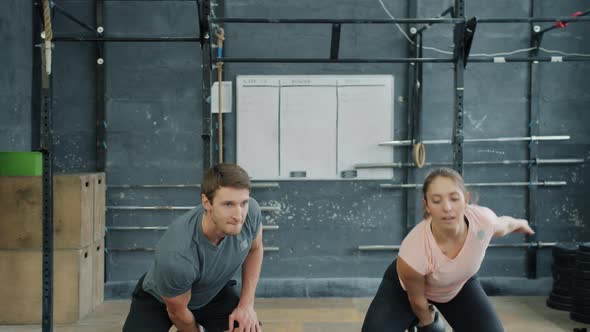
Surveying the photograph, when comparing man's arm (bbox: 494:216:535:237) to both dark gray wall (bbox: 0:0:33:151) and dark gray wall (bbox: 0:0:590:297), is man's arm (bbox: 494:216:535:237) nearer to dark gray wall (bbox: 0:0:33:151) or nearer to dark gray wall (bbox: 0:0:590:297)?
dark gray wall (bbox: 0:0:590:297)

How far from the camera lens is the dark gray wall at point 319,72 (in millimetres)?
5117

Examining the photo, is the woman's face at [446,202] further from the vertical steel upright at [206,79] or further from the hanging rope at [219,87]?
the hanging rope at [219,87]

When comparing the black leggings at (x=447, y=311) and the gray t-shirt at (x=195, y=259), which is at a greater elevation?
the gray t-shirt at (x=195, y=259)

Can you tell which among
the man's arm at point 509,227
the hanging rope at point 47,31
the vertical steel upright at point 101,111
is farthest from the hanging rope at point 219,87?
the man's arm at point 509,227

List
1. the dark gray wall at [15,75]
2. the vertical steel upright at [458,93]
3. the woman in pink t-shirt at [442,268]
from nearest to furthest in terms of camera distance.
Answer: the woman in pink t-shirt at [442,268] < the vertical steel upright at [458,93] < the dark gray wall at [15,75]

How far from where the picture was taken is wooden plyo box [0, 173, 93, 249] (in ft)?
14.1

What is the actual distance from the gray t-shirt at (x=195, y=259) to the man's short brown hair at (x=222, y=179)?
21cm

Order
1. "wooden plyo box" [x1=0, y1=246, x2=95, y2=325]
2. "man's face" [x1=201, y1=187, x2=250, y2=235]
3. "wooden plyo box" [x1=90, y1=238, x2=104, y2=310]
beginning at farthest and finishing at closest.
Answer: "wooden plyo box" [x1=90, y1=238, x2=104, y2=310]
"wooden plyo box" [x1=0, y1=246, x2=95, y2=325]
"man's face" [x1=201, y1=187, x2=250, y2=235]

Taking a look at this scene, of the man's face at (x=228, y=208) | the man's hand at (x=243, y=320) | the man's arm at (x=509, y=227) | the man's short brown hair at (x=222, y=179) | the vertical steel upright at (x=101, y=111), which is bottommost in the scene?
the man's hand at (x=243, y=320)

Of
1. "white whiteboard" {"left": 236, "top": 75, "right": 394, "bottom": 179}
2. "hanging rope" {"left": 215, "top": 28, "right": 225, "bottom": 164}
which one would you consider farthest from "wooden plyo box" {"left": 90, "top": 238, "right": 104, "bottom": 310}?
"white whiteboard" {"left": 236, "top": 75, "right": 394, "bottom": 179}

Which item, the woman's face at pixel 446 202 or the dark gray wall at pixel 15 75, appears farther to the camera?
the dark gray wall at pixel 15 75

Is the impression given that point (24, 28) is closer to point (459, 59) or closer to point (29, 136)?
point (29, 136)

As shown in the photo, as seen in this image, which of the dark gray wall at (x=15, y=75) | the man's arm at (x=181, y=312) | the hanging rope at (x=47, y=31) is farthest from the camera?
the dark gray wall at (x=15, y=75)

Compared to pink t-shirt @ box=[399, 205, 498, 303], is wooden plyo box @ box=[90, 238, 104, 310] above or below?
below
